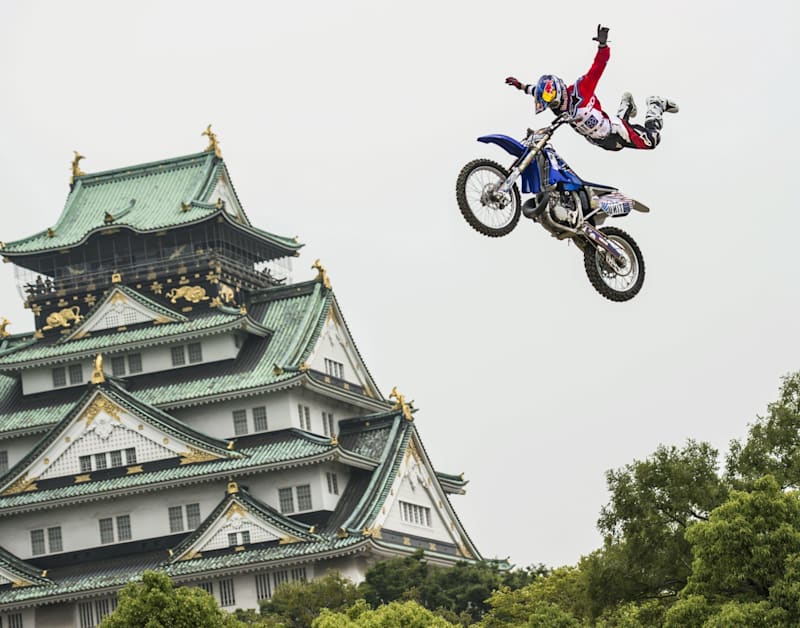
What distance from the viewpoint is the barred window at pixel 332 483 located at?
7194cm

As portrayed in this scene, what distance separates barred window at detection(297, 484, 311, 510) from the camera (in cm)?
7125

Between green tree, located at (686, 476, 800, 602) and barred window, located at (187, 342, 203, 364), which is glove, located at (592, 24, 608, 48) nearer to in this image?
green tree, located at (686, 476, 800, 602)

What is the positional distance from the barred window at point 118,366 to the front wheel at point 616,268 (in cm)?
5443

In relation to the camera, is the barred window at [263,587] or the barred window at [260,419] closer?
the barred window at [263,587]

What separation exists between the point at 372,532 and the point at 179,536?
8.75 metres

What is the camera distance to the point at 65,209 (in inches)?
3260

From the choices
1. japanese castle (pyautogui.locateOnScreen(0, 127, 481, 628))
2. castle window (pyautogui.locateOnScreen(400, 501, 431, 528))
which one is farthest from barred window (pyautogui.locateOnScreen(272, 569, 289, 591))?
castle window (pyautogui.locateOnScreen(400, 501, 431, 528))

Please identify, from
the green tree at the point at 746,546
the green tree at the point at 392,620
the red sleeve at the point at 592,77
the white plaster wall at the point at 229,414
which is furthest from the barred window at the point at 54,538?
the red sleeve at the point at 592,77

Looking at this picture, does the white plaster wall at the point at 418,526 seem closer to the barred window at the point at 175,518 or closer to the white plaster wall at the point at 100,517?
the white plaster wall at the point at 100,517

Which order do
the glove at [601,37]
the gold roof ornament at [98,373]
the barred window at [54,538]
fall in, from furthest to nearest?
the barred window at [54,538]
the gold roof ornament at [98,373]
the glove at [601,37]

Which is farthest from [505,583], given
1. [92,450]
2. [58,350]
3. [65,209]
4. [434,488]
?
Answer: [65,209]

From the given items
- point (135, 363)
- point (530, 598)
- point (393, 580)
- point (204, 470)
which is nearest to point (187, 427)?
point (204, 470)

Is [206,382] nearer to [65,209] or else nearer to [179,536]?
[179,536]

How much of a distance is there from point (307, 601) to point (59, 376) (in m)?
22.7
